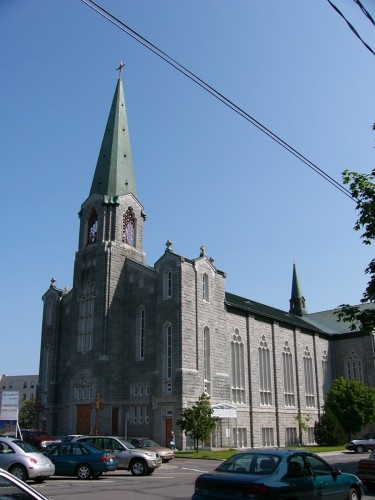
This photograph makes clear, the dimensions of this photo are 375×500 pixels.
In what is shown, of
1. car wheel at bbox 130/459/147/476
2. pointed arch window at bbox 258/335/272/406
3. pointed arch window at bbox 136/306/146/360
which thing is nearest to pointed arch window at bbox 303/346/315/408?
pointed arch window at bbox 258/335/272/406

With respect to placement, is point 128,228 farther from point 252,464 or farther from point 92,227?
point 252,464

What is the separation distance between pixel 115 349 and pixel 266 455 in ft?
114

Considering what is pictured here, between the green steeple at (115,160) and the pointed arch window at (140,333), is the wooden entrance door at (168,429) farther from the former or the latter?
the green steeple at (115,160)

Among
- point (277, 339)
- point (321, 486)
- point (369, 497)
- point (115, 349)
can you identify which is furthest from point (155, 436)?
point (321, 486)

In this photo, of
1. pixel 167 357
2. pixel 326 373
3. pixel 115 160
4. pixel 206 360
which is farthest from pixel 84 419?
pixel 326 373

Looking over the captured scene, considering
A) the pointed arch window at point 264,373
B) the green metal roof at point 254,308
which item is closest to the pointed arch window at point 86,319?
the green metal roof at point 254,308

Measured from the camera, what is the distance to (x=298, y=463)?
34.4 feet

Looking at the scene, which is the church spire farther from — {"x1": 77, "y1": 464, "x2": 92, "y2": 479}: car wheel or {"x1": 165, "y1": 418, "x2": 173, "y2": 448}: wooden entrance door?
{"x1": 77, "y1": 464, "x2": 92, "y2": 479}: car wheel

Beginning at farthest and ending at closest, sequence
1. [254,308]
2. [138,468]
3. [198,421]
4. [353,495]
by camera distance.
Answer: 1. [254,308]
2. [198,421]
3. [138,468]
4. [353,495]

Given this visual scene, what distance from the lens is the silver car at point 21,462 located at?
17719 millimetres

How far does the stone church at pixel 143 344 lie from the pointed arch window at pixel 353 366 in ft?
27.6

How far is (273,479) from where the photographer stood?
9594mm

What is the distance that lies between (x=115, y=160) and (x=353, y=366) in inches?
1404

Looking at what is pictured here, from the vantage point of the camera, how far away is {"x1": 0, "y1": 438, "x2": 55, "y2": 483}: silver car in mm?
17719
